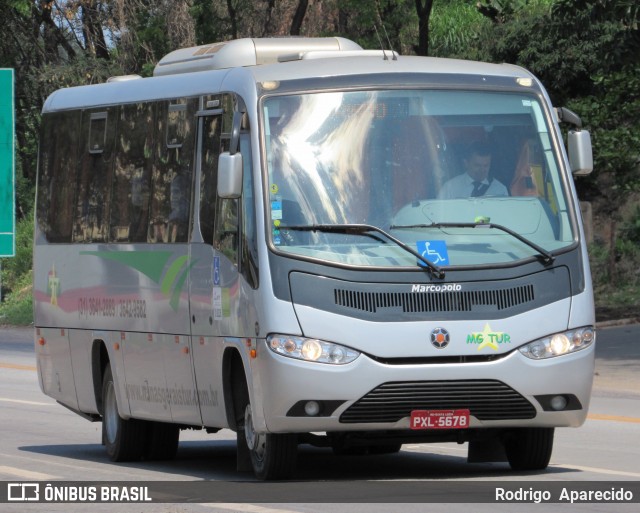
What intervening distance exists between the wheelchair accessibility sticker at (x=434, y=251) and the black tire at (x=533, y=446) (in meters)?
1.46

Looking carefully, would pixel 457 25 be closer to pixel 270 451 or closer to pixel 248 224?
pixel 248 224

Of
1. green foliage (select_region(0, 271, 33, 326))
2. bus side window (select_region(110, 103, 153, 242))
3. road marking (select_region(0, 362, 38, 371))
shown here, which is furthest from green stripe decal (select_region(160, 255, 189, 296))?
green foliage (select_region(0, 271, 33, 326))

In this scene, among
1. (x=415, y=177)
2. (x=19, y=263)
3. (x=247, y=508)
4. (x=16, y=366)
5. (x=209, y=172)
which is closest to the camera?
(x=247, y=508)

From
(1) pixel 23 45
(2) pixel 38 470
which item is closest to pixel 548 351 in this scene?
(2) pixel 38 470

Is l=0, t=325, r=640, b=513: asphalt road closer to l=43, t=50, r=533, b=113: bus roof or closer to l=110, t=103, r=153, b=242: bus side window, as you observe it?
l=110, t=103, r=153, b=242: bus side window

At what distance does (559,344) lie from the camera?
37.9 feet

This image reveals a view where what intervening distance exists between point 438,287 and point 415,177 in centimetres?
92

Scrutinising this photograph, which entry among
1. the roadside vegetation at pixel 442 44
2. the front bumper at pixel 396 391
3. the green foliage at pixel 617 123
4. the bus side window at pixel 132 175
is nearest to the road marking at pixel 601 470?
the front bumper at pixel 396 391

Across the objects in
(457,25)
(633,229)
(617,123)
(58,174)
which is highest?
(457,25)

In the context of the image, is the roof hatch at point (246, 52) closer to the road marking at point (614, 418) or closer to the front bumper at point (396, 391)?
the front bumper at point (396, 391)

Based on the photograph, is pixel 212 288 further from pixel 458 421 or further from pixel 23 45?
pixel 23 45

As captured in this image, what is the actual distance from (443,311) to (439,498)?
53.9 inches

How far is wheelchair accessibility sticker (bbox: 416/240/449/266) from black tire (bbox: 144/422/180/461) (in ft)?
12.1

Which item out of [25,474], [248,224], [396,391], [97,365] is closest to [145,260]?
[97,365]
